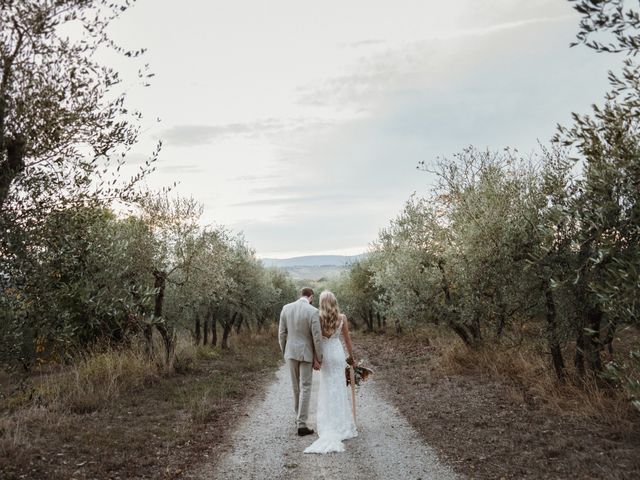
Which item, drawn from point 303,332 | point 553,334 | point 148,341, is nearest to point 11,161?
point 303,332

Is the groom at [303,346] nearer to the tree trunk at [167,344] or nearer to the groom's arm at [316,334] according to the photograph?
the groom's arm at [316,334]

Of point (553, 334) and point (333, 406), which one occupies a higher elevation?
point (553, 334)

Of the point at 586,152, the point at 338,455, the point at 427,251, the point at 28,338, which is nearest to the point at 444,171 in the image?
the point at 427,251

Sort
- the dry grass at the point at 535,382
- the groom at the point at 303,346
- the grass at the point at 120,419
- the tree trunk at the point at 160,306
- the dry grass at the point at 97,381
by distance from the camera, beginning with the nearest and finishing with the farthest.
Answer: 1. the grass at the point at 120,419
2. the dry grass at the point at 535,382
3. the groom at the point at 303,346
4. the dry grass at the point at 97,381
5. the tree trunk at the point at 160,306

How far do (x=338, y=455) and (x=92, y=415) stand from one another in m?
6.56

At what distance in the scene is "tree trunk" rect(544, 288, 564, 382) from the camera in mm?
Answer: 11500

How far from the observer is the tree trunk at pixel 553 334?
1150cm

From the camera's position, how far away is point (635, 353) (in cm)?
564

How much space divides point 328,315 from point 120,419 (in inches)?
230

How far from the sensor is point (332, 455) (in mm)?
8594

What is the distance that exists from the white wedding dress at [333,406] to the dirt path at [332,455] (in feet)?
0.80

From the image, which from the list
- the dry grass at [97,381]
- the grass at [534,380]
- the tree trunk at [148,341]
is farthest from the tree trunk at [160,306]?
the grass at [534,380]

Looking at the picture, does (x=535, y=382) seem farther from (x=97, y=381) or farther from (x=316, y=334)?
(x=97, y=381)

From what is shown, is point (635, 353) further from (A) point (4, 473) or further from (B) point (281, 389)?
(B) point (281, 389)
